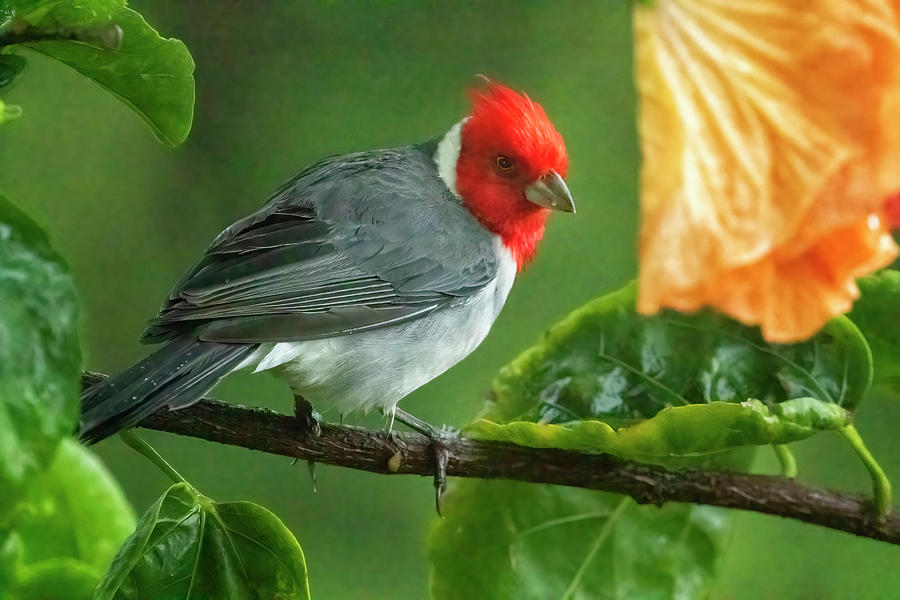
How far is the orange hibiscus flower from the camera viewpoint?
0.17 metres

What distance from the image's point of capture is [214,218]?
3.14 ft

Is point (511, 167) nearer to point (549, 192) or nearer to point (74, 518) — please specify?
point (549, 192)

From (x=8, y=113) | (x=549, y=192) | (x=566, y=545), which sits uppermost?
(x=8, y=113)

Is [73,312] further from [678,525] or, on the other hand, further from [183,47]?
[678,525]

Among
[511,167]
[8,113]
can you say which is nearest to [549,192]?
[511,167]

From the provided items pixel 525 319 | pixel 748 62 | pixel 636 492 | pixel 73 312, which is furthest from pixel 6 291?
pixel 525 319

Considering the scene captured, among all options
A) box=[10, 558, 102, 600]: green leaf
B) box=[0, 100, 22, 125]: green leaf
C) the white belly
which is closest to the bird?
the white belly

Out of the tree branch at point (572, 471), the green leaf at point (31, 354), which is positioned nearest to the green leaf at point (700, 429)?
the tree branch at point (572, 471)

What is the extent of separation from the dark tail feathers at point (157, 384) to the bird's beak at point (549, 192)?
18cm

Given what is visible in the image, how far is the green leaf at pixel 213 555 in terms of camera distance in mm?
340

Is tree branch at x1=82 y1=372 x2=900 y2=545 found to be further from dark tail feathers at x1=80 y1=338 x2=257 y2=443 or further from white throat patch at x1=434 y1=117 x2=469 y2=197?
white throat patch at x1=434 y1=117 x2=469 y2=197

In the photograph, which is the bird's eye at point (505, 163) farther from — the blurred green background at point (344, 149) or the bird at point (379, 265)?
the blurred green background at point (344, 149)

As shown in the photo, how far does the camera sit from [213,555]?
0.36 meters

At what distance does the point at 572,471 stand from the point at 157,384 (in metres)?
0.16
